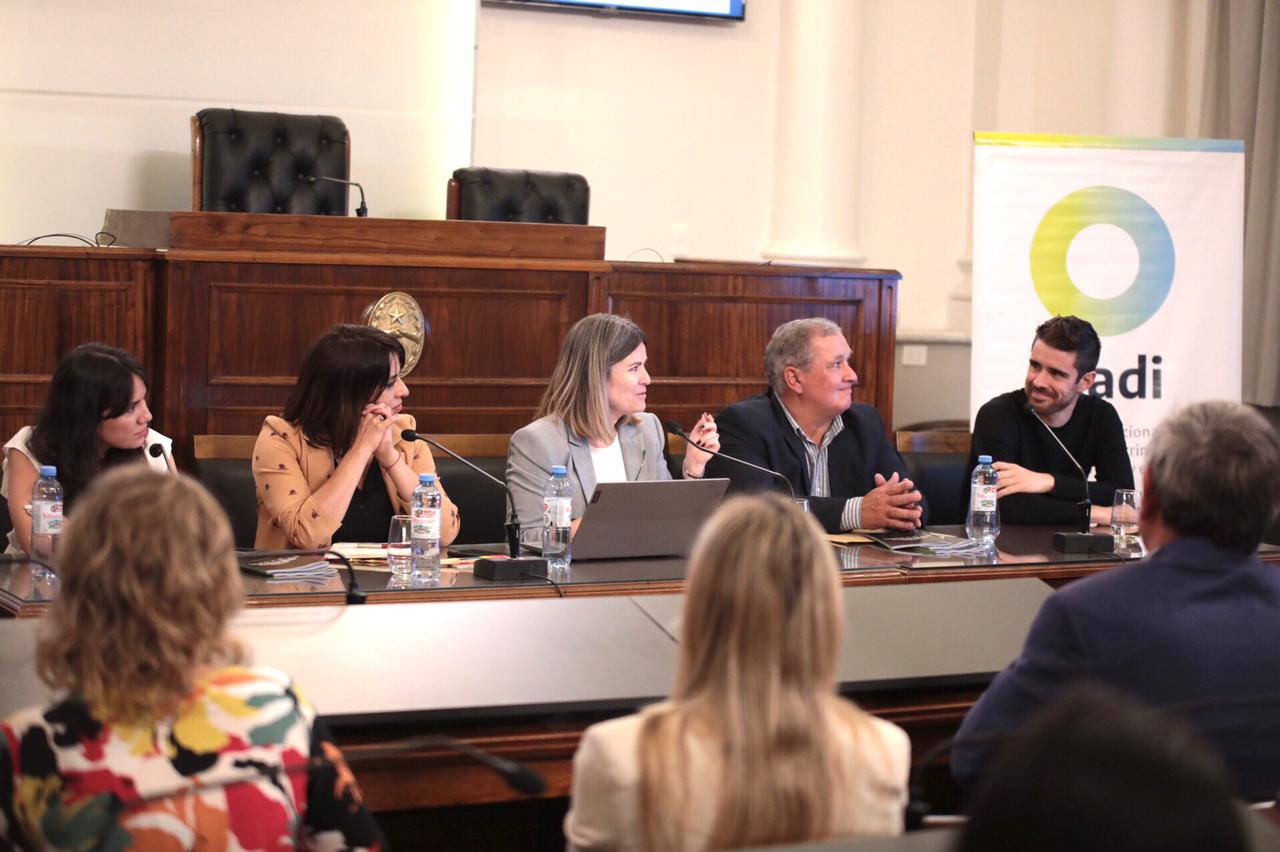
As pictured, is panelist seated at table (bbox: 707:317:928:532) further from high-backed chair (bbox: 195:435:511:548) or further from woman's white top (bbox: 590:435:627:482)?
high-backed chair (bbox: 195:435:511:548)

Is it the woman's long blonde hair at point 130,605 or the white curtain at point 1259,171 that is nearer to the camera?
the woman's long blonde hair at point 130,605

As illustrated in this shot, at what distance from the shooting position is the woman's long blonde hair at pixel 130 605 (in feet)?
4.47

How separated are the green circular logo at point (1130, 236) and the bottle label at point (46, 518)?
3.65 m

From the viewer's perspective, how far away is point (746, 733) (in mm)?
1353

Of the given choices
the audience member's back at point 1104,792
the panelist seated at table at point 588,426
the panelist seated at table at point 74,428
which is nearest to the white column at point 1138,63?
the panelist seated at table at point 588,426

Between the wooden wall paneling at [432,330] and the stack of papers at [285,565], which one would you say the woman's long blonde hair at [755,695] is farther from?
the wooden wall paneling at [432,330]

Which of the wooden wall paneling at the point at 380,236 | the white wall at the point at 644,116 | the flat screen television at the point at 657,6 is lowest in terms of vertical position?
the wooden wall paneling at the point at 380,236

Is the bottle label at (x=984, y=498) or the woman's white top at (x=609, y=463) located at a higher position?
the woman's white top at (x=609, y=463)

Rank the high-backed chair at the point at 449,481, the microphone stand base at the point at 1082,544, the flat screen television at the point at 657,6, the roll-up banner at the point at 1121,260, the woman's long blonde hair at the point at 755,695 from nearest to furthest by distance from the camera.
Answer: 1. the woman's long blonde hair at the point at 755,695
2. the microphone stand base at the point at 1082,544
3. the high-backed chair at the point at 449,481
4. the roll-up banner at the point at 1121,260
5. the flat screen television at the point at 657,6

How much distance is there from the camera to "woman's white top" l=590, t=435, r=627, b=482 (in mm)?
3633

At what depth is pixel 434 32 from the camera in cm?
676

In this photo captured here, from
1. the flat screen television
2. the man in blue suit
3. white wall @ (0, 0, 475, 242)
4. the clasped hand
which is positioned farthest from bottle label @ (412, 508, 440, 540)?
the flat screen television

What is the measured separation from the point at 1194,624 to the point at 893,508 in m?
1.84

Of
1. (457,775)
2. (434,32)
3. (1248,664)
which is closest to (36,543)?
(457,775)
